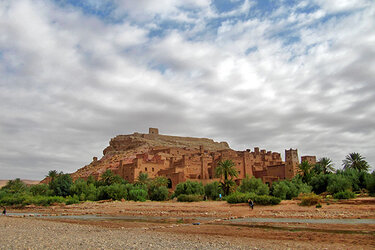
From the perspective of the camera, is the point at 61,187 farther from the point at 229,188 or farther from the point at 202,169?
the point at 229,188

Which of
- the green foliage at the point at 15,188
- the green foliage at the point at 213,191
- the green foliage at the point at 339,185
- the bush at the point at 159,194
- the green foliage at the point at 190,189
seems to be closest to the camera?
the green foliage at the point at 339,185

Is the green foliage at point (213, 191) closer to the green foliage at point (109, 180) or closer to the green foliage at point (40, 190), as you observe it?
the green foliage at point (109, 180)

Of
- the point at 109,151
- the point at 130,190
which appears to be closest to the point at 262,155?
the point at 130,190

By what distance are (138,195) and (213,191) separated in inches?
402

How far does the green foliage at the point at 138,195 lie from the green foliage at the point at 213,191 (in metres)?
8.50

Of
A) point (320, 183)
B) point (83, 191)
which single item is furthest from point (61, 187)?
point (320, 183)

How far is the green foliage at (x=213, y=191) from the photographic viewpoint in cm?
4138

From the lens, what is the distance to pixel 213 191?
41500 mm

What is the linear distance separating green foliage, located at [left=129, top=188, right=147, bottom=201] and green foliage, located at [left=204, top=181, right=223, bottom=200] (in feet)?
27.9

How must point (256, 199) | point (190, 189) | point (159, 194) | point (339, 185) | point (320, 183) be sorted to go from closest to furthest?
point (256, 199)
point (339, 185)
point (320, 183)
point (190, 189)
point (159, 194)

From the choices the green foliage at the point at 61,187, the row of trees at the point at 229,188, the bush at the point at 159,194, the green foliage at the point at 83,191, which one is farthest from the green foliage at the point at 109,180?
the bush at the point at 159,194

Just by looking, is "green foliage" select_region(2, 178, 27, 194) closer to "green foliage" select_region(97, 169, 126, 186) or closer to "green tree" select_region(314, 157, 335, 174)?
"green foliage" select_region(97, 169, 126, 186)

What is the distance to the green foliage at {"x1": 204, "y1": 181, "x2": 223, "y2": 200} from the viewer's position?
41375mm

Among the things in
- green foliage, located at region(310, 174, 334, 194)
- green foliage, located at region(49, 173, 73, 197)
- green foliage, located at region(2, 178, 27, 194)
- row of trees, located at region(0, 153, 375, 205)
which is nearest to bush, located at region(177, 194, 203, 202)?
row of trees, located at region(0, 153, 375, 205)
